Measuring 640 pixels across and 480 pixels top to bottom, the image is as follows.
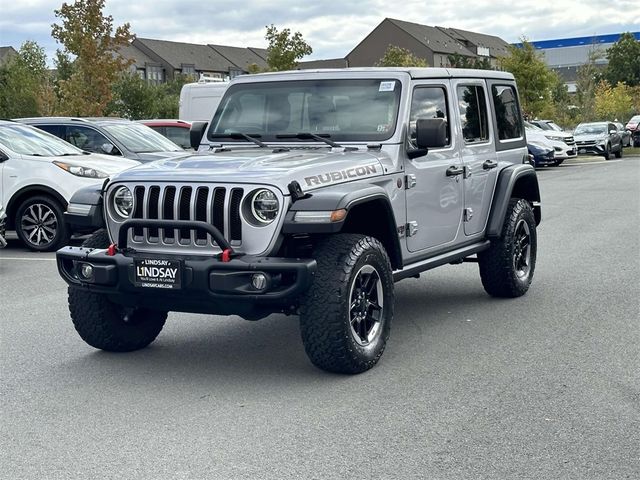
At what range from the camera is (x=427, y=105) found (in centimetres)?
730

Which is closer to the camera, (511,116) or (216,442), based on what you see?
(216,442)

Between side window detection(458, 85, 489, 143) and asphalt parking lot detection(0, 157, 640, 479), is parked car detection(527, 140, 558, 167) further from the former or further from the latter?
side window detection(458, 85, 489, 143)

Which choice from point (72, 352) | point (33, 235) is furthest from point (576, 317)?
point (33, 235)

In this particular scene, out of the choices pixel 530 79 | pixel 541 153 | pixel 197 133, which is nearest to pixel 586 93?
pixel 530 79

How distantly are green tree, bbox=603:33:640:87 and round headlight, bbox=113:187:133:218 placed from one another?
97.7 metres

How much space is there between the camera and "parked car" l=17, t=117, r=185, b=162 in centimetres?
1464

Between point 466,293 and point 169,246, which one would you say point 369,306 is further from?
point 466,293

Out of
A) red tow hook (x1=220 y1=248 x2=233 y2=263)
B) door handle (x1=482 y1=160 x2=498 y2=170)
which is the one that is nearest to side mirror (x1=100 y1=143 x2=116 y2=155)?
door handle (x1=482 y1=160 x2=498 y2=170)

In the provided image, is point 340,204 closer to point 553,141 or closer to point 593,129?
point 553,141

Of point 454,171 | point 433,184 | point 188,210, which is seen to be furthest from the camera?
point 454,171

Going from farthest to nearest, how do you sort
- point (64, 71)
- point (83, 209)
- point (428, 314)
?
point (64, 71)
point (428, 314)
point (83, 209)

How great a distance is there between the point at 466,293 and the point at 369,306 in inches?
117

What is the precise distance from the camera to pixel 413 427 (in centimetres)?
496

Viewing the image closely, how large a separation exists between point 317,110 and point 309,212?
163 centimetres
